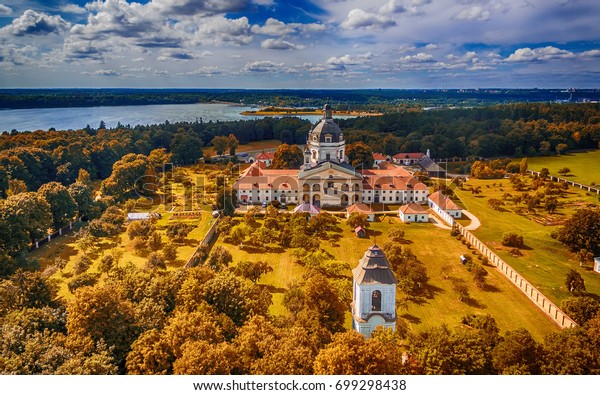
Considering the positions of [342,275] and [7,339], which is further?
[342,275]

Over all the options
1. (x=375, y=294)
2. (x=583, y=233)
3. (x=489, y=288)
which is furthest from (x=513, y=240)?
(x=375, y=294)

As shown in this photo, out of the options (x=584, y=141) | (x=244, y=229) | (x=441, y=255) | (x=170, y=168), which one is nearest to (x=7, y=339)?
(x=244, y=229)

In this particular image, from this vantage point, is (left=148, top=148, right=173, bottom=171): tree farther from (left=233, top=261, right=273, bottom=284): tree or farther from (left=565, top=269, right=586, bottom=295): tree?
(left=565, top=269, right=586, bottom=295): tree

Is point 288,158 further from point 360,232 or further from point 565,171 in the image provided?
point 565,171

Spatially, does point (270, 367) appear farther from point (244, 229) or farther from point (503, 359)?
point (244, 229)

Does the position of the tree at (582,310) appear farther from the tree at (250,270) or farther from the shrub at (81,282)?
the shrub at (81,282)

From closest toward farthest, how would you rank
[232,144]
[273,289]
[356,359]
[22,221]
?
[356,359] → [273,289] → [22,221] → [232,144]
